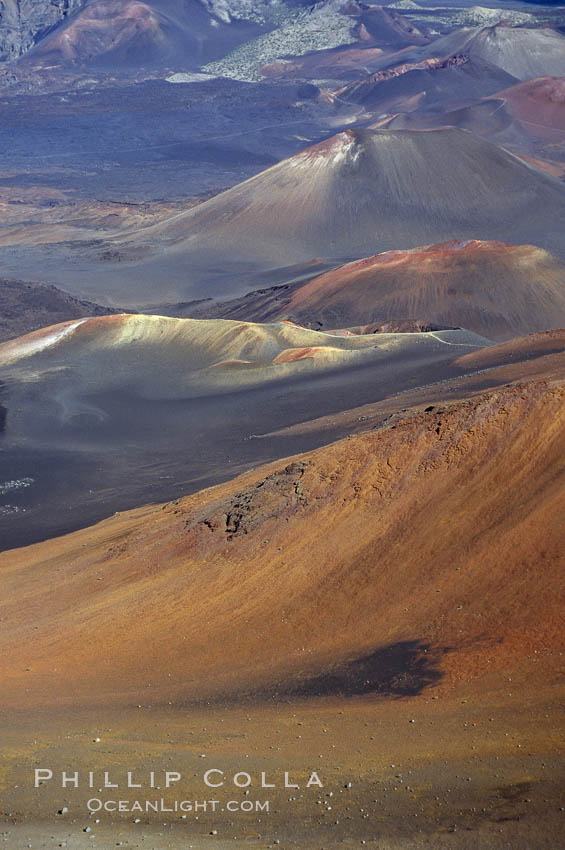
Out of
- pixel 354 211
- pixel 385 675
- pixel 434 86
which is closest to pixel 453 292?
pixel 354 211

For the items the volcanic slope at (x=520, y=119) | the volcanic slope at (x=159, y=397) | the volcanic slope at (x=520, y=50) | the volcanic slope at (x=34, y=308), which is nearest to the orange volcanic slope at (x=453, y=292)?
the volcanic slope at (x=159, y=397)

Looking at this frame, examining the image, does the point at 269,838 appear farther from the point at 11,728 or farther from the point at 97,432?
the point at 97,432

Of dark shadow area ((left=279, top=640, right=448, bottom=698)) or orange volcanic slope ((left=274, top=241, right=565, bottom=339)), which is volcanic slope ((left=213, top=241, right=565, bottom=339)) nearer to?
orange volcanic slope ((left=274, top=241, right=565, bottom=339))

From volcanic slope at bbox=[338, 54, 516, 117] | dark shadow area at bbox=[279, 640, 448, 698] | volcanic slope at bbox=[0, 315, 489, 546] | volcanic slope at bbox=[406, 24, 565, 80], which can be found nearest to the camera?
dark shadow area at bbox=[279, 640, 448, 698]

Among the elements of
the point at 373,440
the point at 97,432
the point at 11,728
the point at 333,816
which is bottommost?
the point at 97,432

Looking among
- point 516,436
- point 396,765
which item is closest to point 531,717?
point 396,765

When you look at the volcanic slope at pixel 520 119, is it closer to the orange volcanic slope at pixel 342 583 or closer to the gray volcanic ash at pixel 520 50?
the gray volcanic ash at pixel 520 50

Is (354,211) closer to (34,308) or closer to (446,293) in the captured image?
(446,293)

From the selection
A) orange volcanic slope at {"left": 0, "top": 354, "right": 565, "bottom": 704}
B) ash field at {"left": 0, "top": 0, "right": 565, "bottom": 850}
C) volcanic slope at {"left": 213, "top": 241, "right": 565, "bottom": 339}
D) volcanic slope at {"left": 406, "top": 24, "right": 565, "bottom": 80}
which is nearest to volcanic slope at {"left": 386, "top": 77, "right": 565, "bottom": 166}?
volcanic slope at {"left": 406, "top": 24, "right": 565, "bottom": 80}
